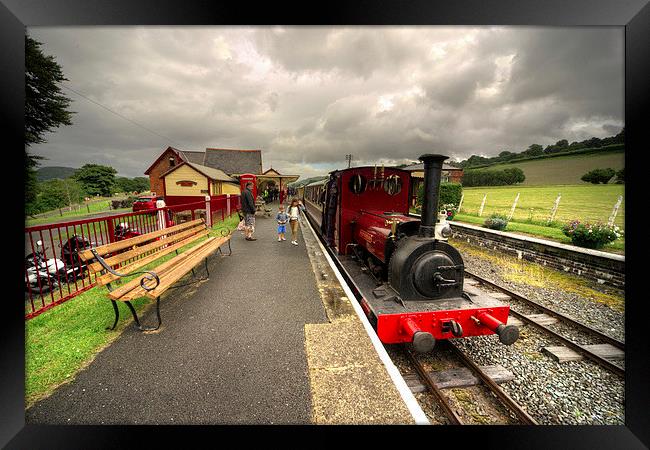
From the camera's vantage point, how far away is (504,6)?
1.86 meters

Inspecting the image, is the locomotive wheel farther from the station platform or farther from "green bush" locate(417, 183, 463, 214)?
"green bush" locate(417, 183, 463, 214)

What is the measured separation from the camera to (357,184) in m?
5.08

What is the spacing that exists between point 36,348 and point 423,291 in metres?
4.48

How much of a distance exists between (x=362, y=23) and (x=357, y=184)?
3210mm

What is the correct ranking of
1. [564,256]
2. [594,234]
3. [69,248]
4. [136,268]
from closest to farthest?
[69,248], [136,268], [564,256], [594,234]

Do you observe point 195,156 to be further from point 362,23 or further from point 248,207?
point 362,23

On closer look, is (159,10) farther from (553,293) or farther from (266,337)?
(553,293)

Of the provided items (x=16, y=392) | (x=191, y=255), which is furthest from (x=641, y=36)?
(x=191, y=255)

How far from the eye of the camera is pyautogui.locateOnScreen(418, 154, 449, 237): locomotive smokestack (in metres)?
2.88

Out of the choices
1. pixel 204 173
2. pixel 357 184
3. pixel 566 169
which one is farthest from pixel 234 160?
pixel 566 169

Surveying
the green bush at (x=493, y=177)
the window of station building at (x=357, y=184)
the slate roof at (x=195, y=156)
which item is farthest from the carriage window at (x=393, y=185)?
the green bush at (x=493, y=177)

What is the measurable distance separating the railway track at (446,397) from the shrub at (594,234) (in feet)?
20.7

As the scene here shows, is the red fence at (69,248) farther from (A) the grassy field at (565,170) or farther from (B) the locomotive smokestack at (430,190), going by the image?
(A) the grassy field at (565,170)

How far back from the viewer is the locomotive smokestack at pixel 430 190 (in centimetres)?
288
